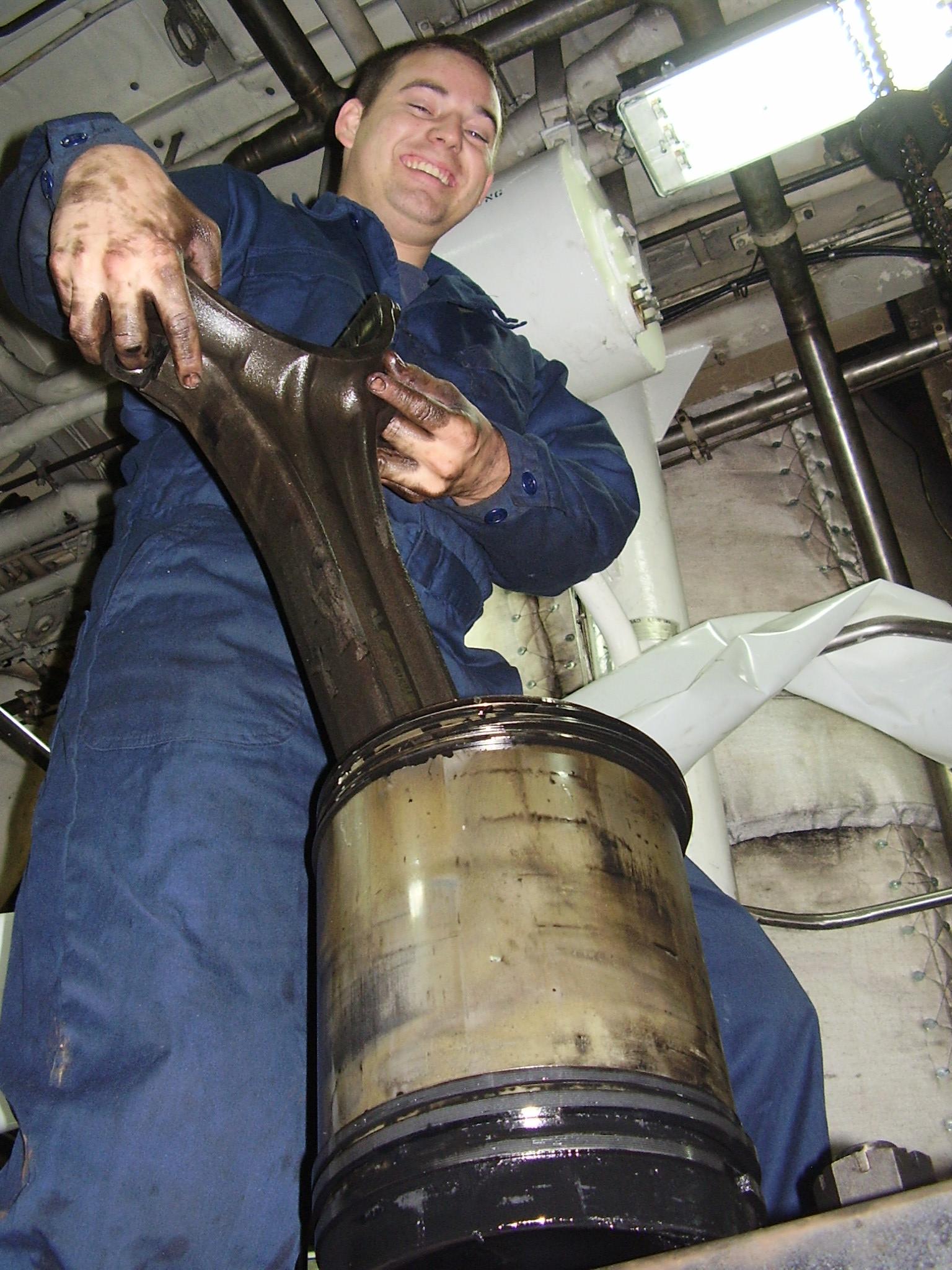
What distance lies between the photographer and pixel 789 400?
243 centimetres

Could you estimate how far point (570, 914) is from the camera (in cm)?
66

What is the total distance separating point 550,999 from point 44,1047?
48cm

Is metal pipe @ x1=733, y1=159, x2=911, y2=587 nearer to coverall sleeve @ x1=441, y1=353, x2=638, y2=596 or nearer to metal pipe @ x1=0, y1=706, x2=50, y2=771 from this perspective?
coverall sleeve @ x1=441, y1=353, x2=638, y2=596

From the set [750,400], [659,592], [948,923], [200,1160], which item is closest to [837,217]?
[750,400]

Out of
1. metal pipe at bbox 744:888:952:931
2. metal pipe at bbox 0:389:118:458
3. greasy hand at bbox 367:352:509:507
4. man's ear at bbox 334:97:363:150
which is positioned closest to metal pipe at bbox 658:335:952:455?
man's ear at bbox 334:97:363:150

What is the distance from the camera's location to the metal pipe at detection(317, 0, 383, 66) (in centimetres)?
198

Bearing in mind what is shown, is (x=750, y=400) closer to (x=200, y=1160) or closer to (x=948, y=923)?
(x=948, y=923)

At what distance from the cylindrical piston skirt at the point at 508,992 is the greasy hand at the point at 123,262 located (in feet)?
1.44

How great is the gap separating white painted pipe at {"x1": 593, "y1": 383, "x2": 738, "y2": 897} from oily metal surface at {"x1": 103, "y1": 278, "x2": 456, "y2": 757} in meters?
0.91

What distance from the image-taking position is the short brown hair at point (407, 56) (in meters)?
1.71

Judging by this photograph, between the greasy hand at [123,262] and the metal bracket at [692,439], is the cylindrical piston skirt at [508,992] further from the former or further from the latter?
the metal bracket at [692,439]

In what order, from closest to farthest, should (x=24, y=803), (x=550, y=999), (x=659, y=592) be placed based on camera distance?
1. (x=550, y=999)
2. (x=659, y=592)
3. (x=24, y=803)

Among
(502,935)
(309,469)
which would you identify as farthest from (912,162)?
(502,935)

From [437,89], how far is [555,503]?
83 centimetres
